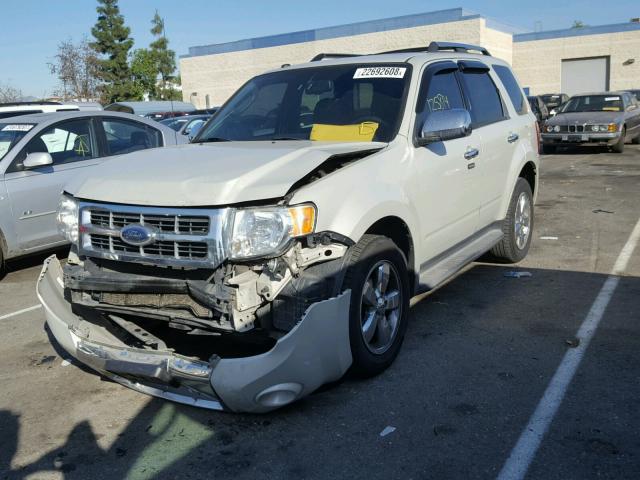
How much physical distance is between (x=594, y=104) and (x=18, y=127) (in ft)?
51.4

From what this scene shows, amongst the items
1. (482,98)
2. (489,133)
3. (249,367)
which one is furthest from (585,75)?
(249,367)

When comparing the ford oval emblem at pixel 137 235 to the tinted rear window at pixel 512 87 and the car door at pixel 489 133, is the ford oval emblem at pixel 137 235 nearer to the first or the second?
the car door at pixel 489 133

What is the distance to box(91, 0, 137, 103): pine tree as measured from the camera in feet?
187

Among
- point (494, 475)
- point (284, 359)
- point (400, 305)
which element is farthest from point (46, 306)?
point (494, 475)

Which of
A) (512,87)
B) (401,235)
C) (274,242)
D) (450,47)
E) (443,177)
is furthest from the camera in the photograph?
(512,87)

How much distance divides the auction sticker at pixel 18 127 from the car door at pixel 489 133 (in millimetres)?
4865

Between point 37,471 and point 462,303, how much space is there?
3.46 m

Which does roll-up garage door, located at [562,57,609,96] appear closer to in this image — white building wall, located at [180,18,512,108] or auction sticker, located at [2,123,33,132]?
white building wall, located at [180,18,512,108]

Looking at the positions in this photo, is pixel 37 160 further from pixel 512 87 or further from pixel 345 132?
pixel 512 87

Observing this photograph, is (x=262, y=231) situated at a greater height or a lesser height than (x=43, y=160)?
lesser

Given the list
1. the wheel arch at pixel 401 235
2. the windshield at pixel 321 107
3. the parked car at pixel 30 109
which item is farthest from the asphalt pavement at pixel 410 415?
the parked car at pixel 30 109

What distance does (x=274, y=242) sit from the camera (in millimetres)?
3379

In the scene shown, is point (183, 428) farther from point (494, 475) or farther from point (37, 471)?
point (494, 475)

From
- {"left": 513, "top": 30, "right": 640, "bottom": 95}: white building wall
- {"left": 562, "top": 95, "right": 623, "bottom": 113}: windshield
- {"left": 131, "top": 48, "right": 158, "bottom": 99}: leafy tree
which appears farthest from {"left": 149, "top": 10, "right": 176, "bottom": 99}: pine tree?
{"left": 562, "top": 95, "right": 623, "bottom": 113}: windshield
